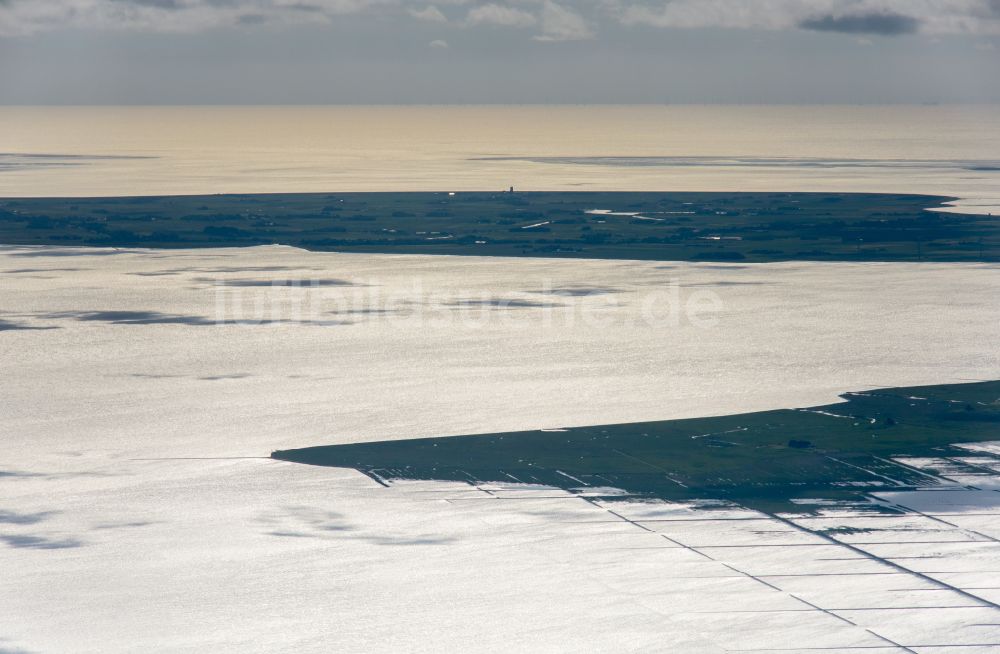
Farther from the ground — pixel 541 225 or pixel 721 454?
pixel 541 225

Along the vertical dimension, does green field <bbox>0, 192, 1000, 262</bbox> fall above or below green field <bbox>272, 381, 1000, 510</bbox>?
above

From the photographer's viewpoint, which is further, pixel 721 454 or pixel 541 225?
pixel 541 225

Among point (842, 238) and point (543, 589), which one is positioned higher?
point (842, 238)

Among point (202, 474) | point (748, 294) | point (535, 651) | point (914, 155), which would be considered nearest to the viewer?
point (535, 651)

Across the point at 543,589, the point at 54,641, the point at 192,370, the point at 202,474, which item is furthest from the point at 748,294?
the point at 54,641

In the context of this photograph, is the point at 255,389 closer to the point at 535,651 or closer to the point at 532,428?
the point at 532,428

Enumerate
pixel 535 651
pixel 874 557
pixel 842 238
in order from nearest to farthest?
pixel 535 651, pixel 874 557, pixel 842 238
